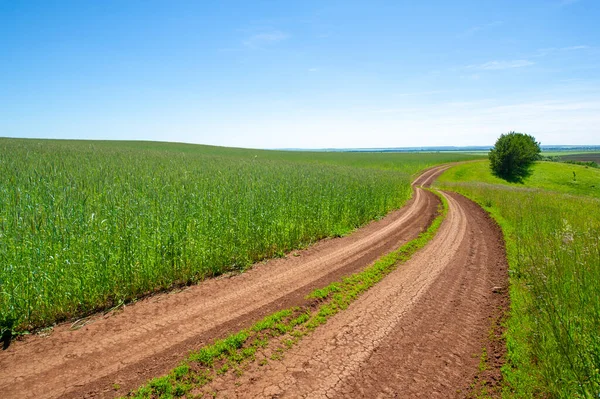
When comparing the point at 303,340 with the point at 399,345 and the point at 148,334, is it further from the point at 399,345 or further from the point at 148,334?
the point at 148,334

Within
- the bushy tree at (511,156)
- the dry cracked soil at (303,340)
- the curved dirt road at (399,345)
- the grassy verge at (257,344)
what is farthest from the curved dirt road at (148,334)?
the bushy tree at (511,156)

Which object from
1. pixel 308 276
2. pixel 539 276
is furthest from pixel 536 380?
pixel 308 276

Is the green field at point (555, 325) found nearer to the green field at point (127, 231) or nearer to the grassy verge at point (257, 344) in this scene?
the grassy verge at point (257, 344)

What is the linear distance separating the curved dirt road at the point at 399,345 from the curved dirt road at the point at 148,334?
3.91 ft

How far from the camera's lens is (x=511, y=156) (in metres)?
48.8

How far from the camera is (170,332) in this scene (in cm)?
532

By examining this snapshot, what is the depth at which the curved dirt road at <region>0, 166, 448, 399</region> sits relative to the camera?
4148 mm

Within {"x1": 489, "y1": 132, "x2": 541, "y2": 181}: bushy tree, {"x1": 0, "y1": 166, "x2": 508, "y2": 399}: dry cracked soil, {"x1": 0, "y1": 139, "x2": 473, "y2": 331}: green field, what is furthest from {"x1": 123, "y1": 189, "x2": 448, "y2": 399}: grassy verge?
{"x1": 489, "y1": 132, "x2": 541, "y2": 181}: bushy tree

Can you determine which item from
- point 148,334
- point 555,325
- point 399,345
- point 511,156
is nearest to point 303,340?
point 399,345

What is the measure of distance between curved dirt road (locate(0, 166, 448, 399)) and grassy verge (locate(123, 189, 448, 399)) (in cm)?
25

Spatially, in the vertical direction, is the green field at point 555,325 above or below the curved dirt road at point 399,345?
above

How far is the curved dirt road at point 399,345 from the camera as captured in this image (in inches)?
164

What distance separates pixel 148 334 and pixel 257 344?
6.52ft

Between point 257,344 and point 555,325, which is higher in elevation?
point 555,325
